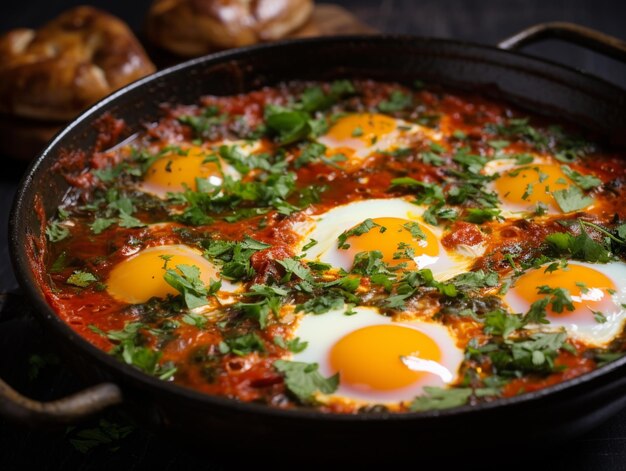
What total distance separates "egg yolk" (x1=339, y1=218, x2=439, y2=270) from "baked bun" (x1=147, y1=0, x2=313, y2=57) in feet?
10.8

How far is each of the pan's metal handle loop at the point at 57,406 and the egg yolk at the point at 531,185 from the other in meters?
2.73

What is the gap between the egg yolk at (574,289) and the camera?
3.85m

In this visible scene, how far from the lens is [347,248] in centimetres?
441

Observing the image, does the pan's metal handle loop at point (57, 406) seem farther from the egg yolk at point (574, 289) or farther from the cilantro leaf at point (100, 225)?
the egg yolk at point (574, 289)

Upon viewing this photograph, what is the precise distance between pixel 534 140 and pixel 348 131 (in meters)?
1.26

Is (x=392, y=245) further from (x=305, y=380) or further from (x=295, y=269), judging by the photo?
(x=305, y=380)

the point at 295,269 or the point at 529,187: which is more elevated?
the point at 529,187

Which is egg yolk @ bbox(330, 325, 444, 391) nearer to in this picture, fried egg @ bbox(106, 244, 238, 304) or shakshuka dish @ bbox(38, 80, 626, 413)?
shakshuka dish @ bbox(38, 80, 626, 413)

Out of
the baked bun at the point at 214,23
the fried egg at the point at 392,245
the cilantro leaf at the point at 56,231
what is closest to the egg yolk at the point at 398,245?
the fried egg at the point at 392,245

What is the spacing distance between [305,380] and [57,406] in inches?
41.2

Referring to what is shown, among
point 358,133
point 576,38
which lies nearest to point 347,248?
point 358,133

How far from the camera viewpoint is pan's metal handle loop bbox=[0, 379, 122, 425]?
305 cm

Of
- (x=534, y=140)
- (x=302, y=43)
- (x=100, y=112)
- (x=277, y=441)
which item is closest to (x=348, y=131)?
(x=302, y=43)

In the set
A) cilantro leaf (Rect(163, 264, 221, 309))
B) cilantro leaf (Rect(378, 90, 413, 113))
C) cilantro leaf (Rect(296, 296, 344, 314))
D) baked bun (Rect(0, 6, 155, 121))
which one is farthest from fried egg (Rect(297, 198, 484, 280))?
baked bun (Rect(0, 6, 155, 121))
